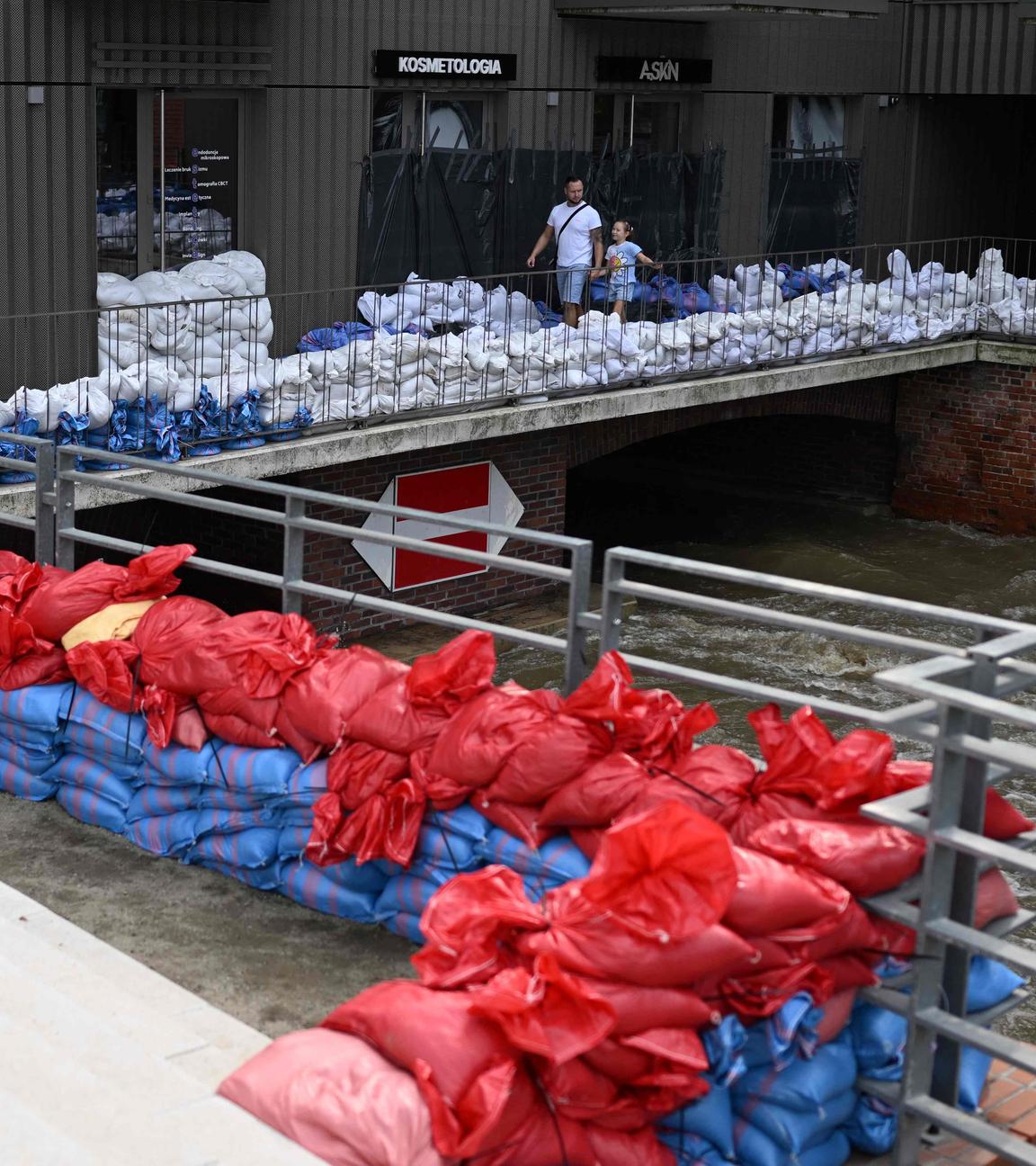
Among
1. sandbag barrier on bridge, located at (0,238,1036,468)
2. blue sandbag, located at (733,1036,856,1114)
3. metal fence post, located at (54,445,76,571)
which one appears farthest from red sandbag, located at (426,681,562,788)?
sandbag barrier on bridge, located at (0,238,1036,468)

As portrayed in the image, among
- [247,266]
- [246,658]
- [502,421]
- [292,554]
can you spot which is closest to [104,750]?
[246,658]

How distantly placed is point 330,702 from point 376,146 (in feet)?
29.3

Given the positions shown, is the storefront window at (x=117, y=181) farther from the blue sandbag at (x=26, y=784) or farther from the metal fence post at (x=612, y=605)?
the metal fence post at (x=612, y=605)

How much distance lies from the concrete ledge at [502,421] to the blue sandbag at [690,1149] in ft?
18.5

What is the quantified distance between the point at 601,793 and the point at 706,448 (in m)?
14.7

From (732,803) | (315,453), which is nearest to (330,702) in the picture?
(732,803)

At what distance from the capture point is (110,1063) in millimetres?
4016

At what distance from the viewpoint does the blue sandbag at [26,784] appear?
6125mm

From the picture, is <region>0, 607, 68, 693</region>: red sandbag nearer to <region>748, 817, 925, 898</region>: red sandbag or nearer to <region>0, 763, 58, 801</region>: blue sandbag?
<region>0, 763, 58, 801</region>: blue sandbag

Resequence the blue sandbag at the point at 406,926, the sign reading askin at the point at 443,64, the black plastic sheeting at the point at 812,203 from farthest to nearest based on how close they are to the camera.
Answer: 1. the black plastic sheeting at the point at 812,203
2. the sign reading askin at the point at 443,64
3. the blue sandbag at the point at 406,926

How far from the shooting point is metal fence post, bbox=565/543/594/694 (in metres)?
5.20

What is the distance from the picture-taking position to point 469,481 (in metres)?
13.2

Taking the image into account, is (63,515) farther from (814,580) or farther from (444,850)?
(814,580)

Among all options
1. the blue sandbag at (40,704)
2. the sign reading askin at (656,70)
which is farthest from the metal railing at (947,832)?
the sign reading askin at (656,70)
